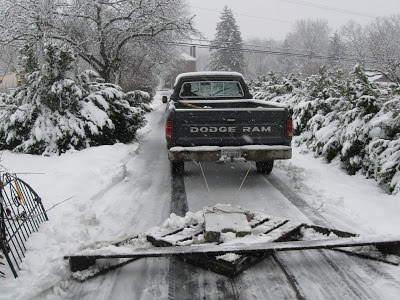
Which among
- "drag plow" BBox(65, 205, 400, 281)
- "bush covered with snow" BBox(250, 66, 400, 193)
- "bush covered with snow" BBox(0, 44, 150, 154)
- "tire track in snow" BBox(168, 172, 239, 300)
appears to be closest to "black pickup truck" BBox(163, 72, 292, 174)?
"bush covered with snow" BBox(250, 66, 400, 193)

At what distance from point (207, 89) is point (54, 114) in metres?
4.47

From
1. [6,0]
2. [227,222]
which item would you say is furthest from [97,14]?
[227,222]

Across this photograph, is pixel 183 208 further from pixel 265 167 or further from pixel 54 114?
pixel 54 114

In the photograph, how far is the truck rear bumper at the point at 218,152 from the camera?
7.08m

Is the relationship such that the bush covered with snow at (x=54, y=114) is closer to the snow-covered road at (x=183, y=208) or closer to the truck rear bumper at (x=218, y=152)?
the snow-covered road at (x=183, y=208)

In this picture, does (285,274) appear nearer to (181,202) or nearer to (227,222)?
(227,222)

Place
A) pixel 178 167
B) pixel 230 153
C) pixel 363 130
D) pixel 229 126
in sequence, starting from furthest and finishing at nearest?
1. pixel 178 167
2. pixel 363 130
3. pixel 229 126
4. pixel 230 153

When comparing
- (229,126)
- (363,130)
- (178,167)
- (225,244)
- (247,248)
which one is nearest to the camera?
(247,248)

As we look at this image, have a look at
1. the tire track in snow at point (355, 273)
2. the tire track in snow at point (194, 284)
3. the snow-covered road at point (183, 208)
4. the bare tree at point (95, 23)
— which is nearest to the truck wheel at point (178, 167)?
the snow-covered road at point (183, 208)

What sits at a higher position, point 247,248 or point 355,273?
point 247,248

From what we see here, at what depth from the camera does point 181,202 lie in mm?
6520

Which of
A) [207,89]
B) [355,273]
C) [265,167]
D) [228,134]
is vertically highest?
[207,89]

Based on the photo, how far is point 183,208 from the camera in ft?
20.4

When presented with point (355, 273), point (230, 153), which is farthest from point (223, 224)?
point (230, 153)
